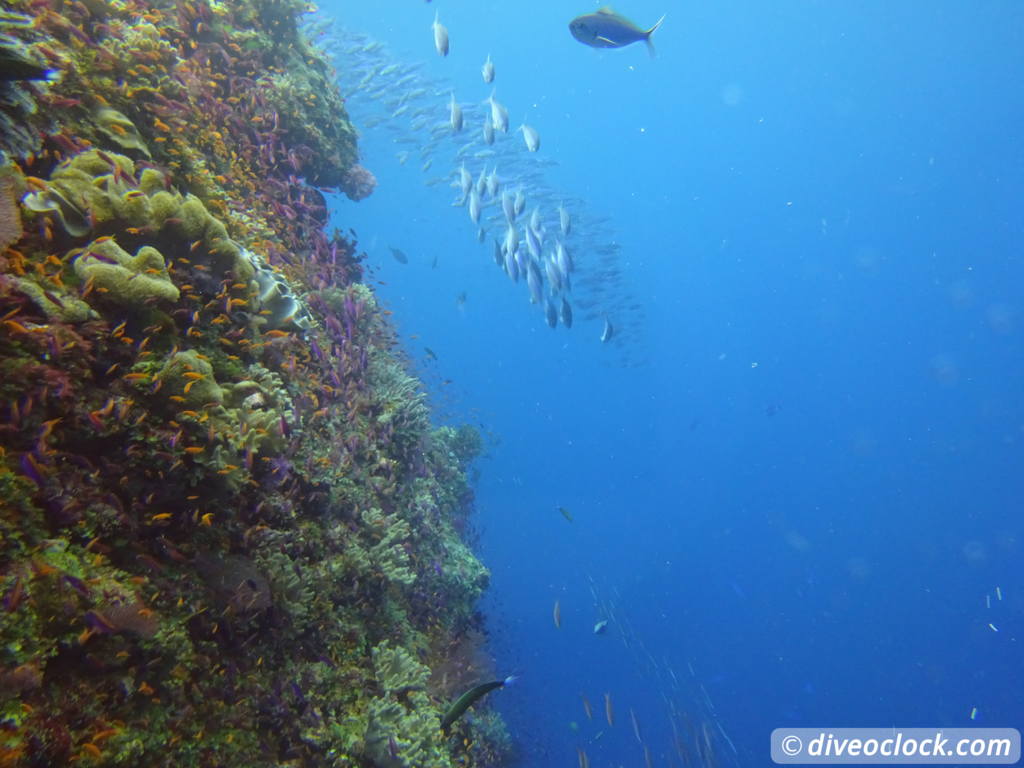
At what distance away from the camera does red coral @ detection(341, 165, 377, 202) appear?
986 cm

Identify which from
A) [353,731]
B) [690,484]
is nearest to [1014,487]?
[690,484]

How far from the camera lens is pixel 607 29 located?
6523mm

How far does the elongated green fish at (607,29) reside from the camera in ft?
21.2

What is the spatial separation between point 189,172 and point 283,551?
343 cm

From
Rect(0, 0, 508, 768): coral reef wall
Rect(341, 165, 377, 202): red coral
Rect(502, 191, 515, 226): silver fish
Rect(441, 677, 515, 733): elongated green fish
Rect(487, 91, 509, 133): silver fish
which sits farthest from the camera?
Rect(502, 191, 515, 226): silver fish

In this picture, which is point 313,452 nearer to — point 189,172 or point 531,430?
point 189,172

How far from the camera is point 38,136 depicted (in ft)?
10.3

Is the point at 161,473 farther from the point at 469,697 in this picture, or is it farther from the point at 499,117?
the point at 499,117

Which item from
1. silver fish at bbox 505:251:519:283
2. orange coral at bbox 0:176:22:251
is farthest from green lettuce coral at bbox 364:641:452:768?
silver fish at bbox 505:251:519:283

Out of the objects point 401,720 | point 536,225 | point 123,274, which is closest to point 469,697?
point 401,720

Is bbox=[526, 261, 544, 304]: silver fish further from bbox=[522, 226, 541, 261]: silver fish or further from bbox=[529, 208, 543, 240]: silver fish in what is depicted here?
bbox=[529, 208, 543, 240]: silver fish

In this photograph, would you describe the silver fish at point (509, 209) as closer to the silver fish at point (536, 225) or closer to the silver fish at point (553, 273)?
the silver fish at point (553, 273)

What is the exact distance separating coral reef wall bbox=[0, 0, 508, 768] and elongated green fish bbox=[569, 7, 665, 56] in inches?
189

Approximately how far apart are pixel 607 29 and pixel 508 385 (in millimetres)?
88509
